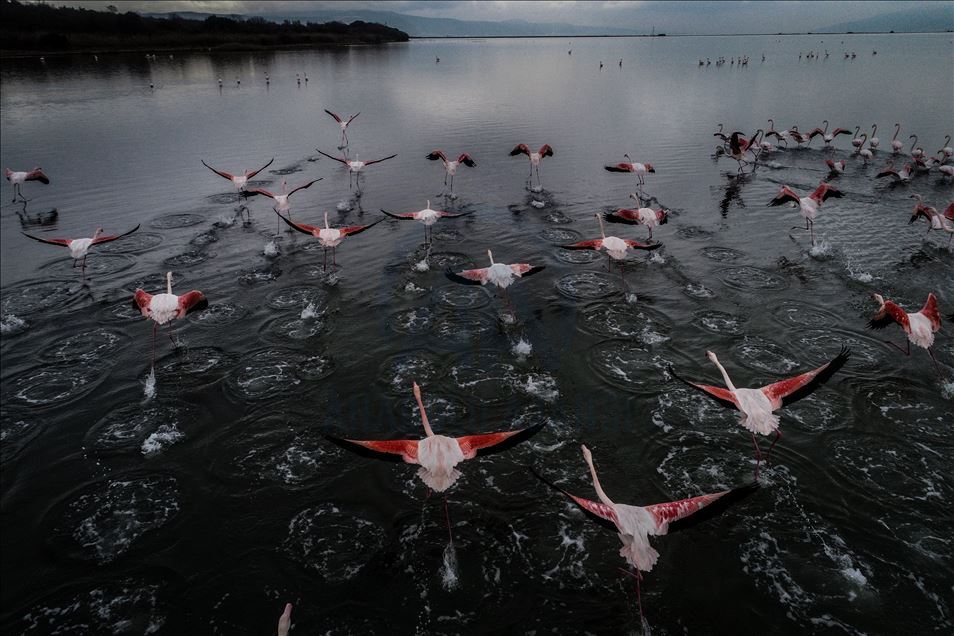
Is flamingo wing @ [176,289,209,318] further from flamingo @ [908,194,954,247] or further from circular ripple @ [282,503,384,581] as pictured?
flamingo @ [908,194,954,247]

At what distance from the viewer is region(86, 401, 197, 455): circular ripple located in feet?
23.7

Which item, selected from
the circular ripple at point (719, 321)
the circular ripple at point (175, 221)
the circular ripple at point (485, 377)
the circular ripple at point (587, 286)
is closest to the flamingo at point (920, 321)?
the circular ripple at point (719, 321)

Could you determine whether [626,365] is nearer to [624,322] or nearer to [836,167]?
[624,322]

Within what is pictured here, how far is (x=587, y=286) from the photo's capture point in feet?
38.5

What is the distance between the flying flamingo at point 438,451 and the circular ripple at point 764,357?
550cm

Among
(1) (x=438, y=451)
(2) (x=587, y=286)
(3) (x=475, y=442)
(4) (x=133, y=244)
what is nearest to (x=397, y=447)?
(1) (x=438, y=451)

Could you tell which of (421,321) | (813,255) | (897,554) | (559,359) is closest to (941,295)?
(813,255)

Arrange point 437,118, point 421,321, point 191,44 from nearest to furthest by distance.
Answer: point 421,321, point 437,118, point 191,44

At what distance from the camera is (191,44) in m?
88.8

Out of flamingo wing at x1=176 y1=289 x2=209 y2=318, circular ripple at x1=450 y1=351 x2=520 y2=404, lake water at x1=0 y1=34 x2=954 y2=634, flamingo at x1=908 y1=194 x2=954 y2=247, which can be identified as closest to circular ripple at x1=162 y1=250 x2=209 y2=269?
lake water at x1=0 y1=34 x2=954 y2=634

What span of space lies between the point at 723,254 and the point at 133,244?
55.6 feet

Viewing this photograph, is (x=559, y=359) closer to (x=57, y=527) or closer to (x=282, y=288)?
(x=282, y=288)

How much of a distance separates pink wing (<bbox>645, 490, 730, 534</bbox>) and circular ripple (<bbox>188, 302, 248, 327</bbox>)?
30.1ft

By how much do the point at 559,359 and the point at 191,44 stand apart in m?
110
